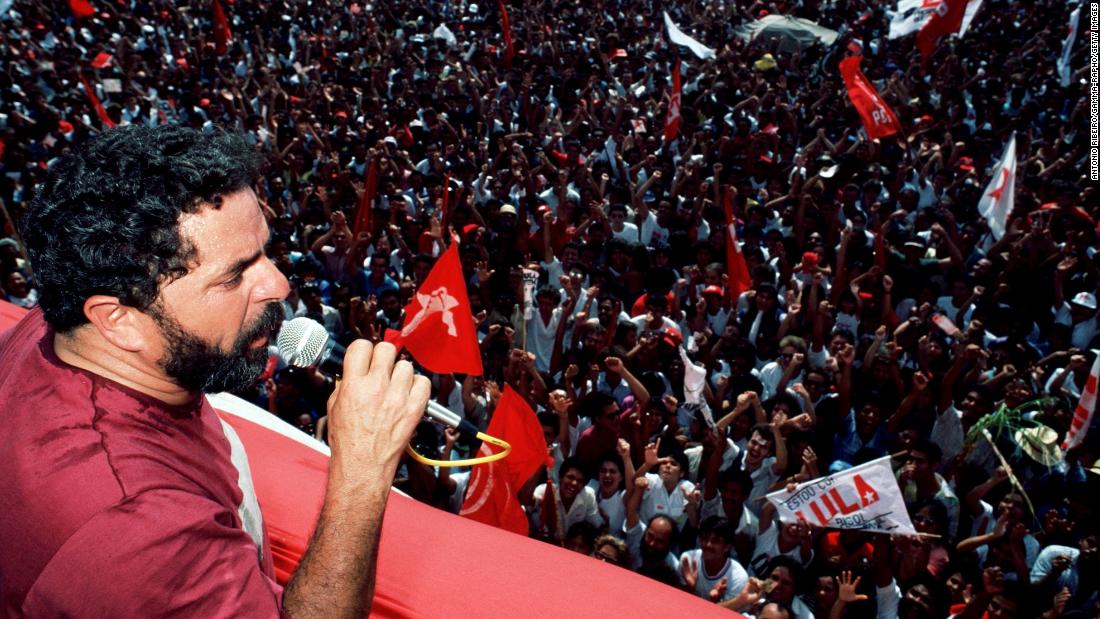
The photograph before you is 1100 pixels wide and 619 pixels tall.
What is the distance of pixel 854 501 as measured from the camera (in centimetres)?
402

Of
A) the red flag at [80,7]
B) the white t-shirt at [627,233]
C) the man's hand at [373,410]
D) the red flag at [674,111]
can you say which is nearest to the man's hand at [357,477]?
the man's hand at [373,410]

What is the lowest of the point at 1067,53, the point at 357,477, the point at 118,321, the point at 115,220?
the point at 1067,53

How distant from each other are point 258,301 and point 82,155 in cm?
35

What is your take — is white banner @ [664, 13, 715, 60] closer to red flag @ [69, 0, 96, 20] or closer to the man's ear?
red flag @ [69, 0, 96, 20]

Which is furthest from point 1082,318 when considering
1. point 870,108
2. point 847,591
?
point 847,591

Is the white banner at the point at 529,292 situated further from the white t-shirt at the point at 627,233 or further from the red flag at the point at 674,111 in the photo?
the red flag at the point at 674,111

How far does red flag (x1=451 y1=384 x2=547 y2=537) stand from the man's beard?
264 cm

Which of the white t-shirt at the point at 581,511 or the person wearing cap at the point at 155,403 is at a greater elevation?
the person wearing cap at the point at 155,403

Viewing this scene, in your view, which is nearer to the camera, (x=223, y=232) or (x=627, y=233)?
(x=223, y=232)

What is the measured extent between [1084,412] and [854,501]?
1.79 m

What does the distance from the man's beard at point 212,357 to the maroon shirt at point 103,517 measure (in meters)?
0.07

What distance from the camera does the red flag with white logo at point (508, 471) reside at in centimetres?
394

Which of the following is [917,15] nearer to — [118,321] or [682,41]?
[682,41]

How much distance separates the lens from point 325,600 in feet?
3.81
